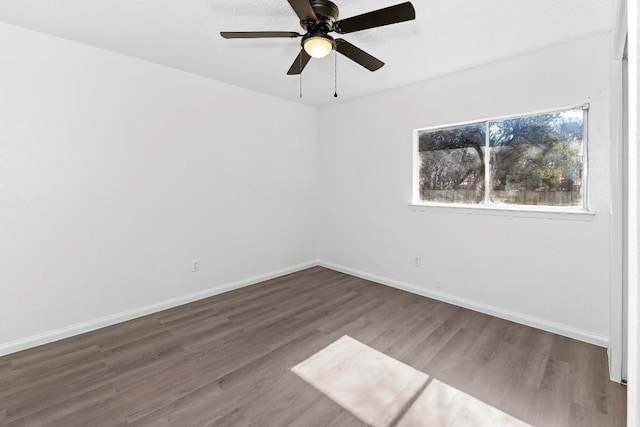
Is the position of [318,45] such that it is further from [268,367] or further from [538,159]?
[538,159]

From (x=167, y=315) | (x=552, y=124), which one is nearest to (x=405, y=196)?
(x=552, y=124)

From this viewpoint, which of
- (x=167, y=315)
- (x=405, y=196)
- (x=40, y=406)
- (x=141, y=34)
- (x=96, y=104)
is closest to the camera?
(x=40, y=406)

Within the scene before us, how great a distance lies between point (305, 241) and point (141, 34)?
3.30 metres

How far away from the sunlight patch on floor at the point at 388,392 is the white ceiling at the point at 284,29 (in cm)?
264

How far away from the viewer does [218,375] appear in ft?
7.42

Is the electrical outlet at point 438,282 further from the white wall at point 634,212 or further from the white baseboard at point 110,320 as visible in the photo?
the white wall at point 634,212

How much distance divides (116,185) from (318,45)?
2.43 meters

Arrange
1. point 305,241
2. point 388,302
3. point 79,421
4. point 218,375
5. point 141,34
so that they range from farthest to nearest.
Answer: point 305,241, point 388,302, point 141,34, point 218,375, point 79,421

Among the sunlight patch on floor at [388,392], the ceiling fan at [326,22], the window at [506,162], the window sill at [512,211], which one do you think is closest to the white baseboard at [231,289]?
the window sill at [512,211]

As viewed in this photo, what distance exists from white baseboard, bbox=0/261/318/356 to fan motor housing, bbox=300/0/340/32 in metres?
3.09

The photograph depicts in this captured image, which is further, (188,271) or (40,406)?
(188,271)

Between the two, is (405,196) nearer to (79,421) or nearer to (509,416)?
(509,416)

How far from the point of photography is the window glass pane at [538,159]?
110 inches

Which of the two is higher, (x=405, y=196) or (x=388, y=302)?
(x=405, y=196)
